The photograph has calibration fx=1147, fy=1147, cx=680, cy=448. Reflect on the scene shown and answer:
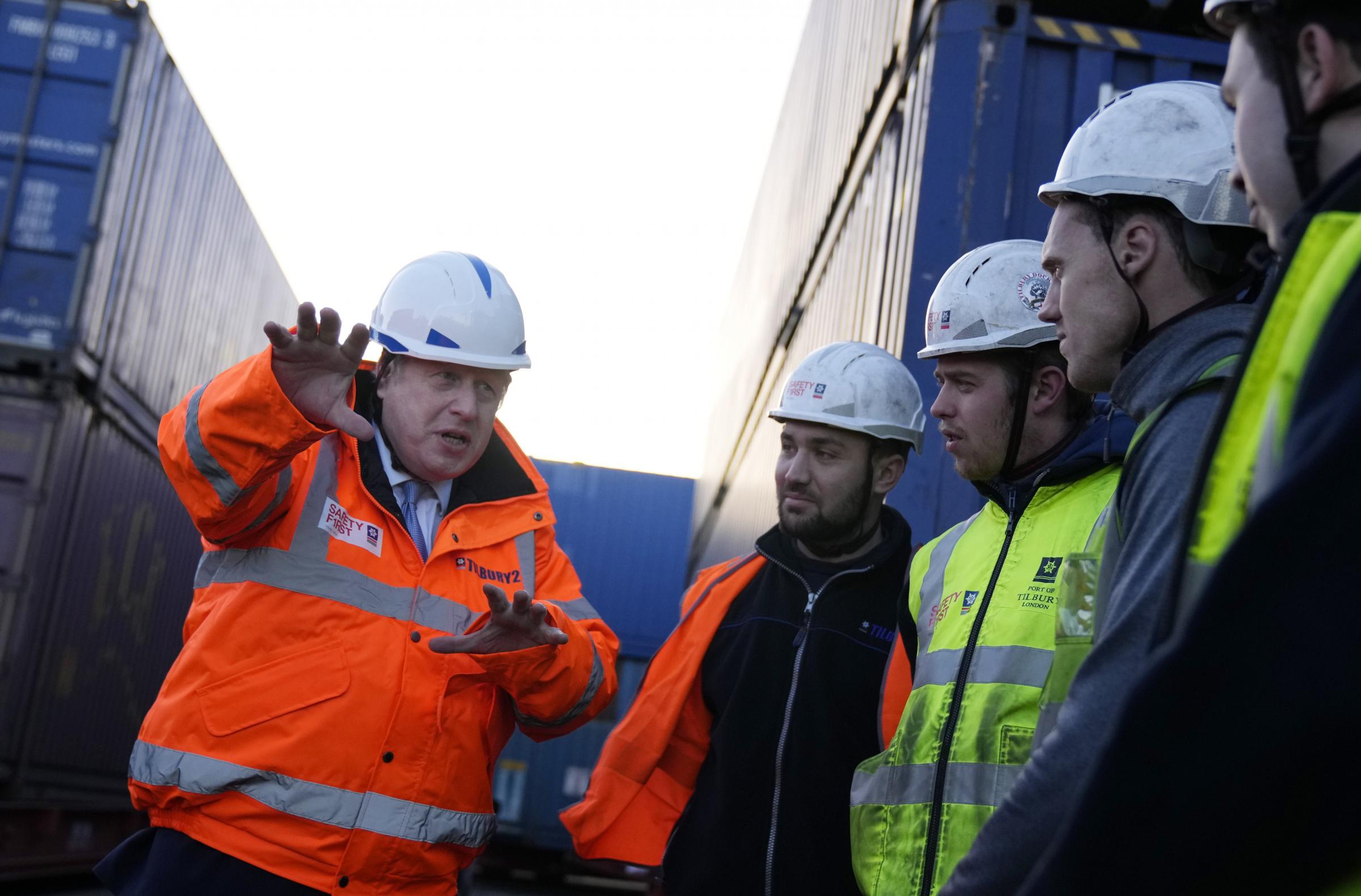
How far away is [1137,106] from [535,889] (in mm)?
15405

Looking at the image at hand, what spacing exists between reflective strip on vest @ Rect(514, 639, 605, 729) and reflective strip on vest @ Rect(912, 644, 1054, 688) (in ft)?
3.13

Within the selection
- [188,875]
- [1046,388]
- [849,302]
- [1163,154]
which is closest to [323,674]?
[188,875]

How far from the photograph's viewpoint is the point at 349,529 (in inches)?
113

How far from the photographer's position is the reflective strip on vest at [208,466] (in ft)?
8.47

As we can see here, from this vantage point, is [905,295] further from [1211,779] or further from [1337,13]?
[1211,779]

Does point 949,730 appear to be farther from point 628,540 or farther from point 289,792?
point 628,540

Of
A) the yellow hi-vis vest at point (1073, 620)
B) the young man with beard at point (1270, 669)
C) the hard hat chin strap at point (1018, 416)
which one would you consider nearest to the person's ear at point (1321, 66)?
the young man with beard at point (1270, 669)

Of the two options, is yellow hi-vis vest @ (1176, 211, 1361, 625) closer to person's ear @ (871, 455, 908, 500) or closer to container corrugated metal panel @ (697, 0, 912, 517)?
person's ear @ (871, 455, 908, 500)

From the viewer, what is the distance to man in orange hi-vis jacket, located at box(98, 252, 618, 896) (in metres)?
2.58

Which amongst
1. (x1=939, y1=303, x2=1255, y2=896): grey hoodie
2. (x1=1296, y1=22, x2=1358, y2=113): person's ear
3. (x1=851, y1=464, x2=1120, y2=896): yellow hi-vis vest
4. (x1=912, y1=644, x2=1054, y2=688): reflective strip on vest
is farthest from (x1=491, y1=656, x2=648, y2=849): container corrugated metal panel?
(x1=1296, y1=22, x2=1358, y2=113): person's ear

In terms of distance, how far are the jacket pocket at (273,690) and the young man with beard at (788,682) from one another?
37.0 inches

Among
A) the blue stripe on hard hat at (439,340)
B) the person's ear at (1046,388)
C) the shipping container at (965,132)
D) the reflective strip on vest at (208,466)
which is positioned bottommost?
the reflective strip on vest at (208,466)

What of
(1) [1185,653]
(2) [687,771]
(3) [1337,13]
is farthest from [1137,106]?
(2) [687,771]

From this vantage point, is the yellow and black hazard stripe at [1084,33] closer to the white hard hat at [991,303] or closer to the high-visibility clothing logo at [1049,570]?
the white hard hat at [991,303]
